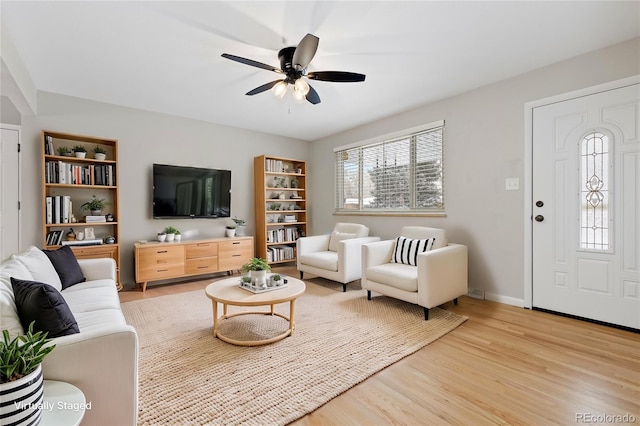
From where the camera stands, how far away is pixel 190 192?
4.46 metres

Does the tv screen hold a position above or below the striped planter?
above

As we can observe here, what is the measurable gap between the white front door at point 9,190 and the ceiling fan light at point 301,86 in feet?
10.6

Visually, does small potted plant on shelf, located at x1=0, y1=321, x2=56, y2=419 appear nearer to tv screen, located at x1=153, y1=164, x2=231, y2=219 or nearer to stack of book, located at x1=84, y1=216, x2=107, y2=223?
stack of book, located at x1=84, y1=216, x2=107, y2=223

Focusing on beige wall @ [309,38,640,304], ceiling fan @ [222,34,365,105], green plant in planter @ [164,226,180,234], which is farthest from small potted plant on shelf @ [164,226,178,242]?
beige wall @ [309,38,640,304]

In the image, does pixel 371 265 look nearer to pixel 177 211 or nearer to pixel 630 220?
pixel 630 220

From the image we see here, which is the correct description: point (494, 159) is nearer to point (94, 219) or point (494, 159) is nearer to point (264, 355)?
point (264, 355)

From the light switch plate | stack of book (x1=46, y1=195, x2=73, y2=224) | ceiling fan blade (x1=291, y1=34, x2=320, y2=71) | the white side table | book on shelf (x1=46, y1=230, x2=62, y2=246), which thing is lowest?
the white side table

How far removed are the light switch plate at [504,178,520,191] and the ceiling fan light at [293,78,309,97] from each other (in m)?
2.28

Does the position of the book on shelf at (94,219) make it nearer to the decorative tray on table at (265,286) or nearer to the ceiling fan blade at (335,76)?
the decorative tray on table at (265,286)

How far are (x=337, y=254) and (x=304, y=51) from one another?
97.1 inches

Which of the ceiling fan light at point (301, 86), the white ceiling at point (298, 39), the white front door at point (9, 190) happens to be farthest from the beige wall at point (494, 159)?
the white front door at point (9, 190)

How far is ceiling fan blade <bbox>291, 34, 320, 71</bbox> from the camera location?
6.65 ft

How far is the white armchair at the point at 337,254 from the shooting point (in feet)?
12.3

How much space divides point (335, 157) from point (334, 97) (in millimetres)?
1756
